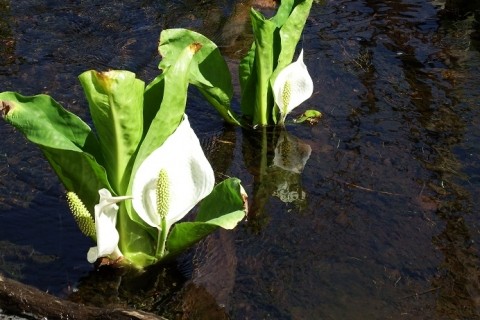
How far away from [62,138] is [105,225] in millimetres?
320

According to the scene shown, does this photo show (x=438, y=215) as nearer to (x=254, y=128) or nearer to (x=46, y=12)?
(x=254, y=128)

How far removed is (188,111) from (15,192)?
1.09 m

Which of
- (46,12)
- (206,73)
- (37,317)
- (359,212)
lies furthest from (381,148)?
(46,12)

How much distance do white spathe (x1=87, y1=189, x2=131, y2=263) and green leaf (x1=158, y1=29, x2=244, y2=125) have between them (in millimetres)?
1091

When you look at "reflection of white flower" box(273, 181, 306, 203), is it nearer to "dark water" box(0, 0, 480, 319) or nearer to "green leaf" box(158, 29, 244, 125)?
"dark water" box(0, 0, 480, 319)

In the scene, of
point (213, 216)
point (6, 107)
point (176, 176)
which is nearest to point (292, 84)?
point (213, 216)

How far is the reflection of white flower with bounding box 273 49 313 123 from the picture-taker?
3428 millimetres

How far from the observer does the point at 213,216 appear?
8.32 ft

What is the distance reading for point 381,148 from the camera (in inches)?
139

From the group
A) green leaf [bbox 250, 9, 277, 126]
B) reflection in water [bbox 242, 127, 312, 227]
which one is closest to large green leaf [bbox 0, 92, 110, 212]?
reflection in water [bbox 242, 127, 312, 227]

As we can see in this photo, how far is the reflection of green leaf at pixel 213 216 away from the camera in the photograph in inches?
90.8

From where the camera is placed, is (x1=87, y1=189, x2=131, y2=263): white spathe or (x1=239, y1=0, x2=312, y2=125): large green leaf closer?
(x1=87, y1=189, x2=131, y2=263): white spathe

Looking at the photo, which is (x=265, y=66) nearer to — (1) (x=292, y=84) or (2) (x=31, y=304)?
(1) (x=292, y=84)

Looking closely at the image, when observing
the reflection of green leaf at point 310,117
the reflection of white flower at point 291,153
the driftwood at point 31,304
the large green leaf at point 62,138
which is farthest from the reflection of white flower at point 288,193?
the driftwood at point 31,304
